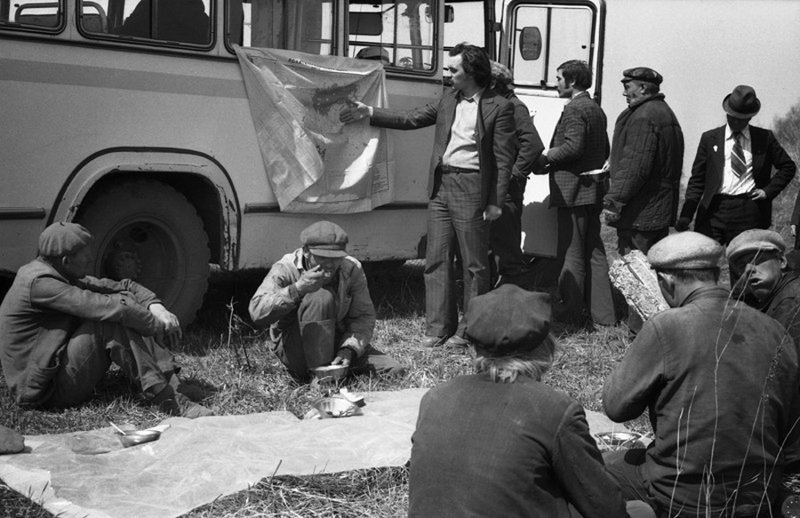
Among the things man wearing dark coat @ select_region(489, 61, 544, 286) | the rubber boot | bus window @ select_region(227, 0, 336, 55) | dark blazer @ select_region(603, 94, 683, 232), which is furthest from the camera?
man wearing dark coat @ select_region(489, 61, 544, 286)

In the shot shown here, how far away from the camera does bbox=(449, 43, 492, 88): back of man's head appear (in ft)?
21.6

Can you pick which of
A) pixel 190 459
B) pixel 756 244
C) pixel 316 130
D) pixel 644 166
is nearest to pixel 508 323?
pixel 756 244

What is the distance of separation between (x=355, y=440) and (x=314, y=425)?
0.30 metres

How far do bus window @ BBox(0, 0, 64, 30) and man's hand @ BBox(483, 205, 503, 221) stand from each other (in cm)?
280

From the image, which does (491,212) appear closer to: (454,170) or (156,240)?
(454,170)

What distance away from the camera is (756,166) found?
7.09 metres

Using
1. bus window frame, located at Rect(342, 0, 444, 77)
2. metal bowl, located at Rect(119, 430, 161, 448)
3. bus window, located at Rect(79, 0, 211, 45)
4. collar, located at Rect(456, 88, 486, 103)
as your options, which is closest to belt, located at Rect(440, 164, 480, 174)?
collar, located at Rect(456, 88, 486, 103)

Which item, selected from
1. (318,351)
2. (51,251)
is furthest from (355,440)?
(51,251)

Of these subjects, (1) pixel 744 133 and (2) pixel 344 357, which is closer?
(2) pixel 344 357

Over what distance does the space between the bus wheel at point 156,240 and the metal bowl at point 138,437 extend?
1.69m

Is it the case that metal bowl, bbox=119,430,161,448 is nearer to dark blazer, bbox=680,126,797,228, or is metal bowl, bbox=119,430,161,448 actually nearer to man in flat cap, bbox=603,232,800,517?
man in flat cap, bbox=603,232,800,517

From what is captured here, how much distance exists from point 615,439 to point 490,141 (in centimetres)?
249

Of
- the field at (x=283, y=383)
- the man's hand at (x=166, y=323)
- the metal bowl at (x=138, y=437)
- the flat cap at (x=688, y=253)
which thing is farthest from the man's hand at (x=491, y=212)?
the flat cap at (x=688, y=253)

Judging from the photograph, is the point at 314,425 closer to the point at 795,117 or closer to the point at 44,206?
the point at 44,206
